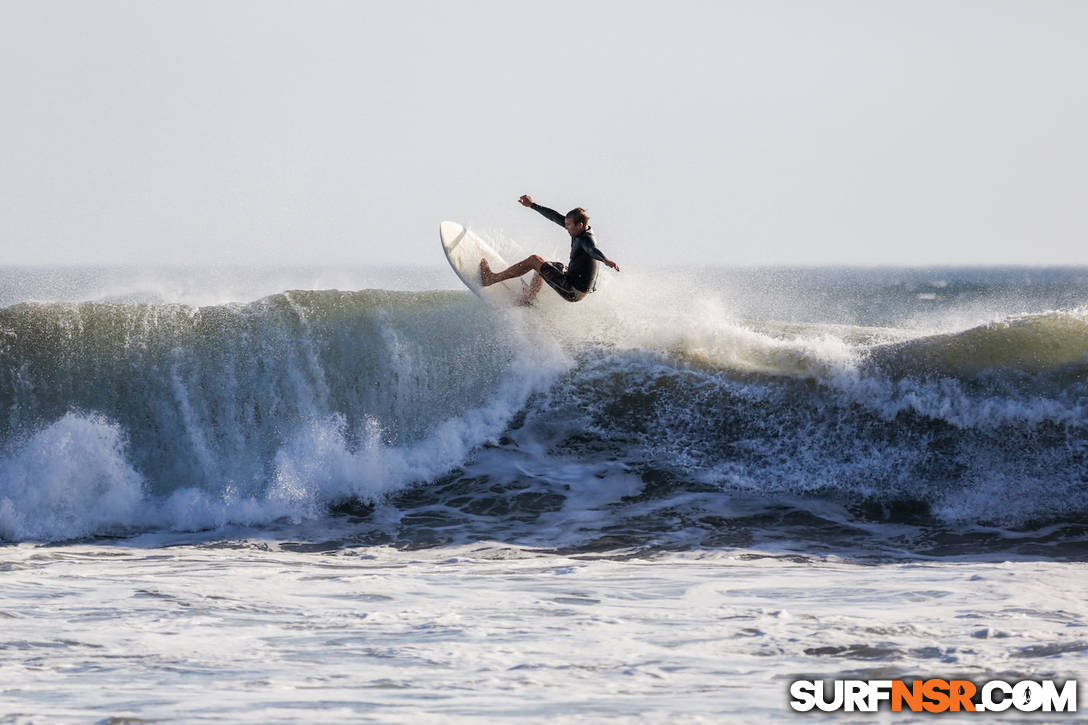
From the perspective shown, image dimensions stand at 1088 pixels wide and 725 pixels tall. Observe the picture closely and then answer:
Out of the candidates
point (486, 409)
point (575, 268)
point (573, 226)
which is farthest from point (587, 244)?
point (486, 409)

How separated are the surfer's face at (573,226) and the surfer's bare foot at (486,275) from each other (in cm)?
146

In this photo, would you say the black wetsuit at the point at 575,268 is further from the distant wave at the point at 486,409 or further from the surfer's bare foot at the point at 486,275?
the distant wave at the point at 486,409

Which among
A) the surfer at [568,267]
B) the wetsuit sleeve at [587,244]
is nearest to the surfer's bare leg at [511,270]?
the surfer at [568,267]

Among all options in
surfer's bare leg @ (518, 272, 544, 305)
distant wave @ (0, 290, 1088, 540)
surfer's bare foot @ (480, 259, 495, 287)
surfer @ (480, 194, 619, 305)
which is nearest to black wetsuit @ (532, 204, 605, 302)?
surfer @ (480, 194, 619, 305)

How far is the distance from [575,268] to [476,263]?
152cm

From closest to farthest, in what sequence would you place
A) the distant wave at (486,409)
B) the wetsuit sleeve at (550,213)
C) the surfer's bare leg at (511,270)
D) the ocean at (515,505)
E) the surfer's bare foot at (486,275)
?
the ocean at (515,505), the distant wave at (486,409), the wetsuit sleeve at (550,213), the surfer's bare leg at (511,270), the surfer's bare foot at (486,275)

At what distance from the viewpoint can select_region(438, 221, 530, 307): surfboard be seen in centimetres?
1225

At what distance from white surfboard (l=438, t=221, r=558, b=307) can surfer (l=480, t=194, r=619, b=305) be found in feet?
0.33

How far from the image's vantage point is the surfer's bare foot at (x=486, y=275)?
1219 cm

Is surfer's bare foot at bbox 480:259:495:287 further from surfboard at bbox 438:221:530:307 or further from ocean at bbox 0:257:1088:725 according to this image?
ocean at bbox 0:257:1088:725

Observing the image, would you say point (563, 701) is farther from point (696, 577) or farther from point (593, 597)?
point (696, 577)

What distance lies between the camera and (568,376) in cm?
1238

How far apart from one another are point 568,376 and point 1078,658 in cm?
759

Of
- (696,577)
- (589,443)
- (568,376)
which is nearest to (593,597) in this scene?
(696,577)
